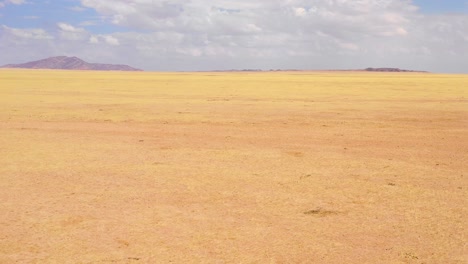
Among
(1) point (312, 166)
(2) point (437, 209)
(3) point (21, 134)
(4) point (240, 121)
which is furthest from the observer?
(4) point (240, 121)

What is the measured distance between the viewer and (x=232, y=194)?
8391mm

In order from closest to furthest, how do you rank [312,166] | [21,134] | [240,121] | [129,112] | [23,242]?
[23,242] → [312,166] → [21,134] → [240,121] → [129,112]

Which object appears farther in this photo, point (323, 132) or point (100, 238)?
point (323, 132)

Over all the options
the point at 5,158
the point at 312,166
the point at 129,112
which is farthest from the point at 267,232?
the point at 129,112

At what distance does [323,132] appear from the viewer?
52.5ft

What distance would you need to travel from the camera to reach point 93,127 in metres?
16.9

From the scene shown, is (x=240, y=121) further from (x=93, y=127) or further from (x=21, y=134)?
(x=21, y=134)

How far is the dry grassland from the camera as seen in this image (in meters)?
5.94

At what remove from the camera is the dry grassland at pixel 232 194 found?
594cm

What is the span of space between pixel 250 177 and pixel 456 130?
9850 millimetres

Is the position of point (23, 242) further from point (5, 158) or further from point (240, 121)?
point (240, 121)

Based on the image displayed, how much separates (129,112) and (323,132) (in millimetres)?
9266

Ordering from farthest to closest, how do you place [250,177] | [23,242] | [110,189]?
[250,177] → [110,189] → [23,242]

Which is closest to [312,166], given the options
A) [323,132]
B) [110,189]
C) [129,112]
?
[110,189]
